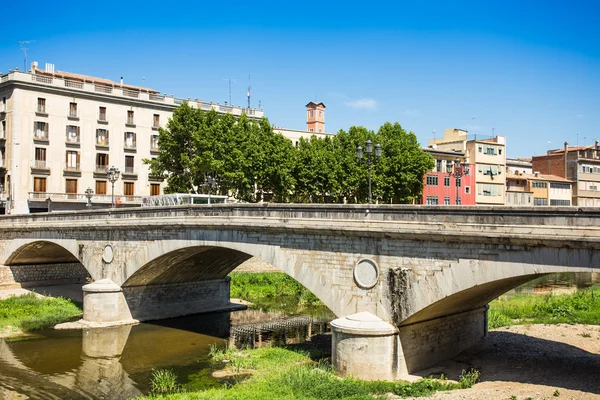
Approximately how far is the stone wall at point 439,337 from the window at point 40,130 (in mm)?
42785

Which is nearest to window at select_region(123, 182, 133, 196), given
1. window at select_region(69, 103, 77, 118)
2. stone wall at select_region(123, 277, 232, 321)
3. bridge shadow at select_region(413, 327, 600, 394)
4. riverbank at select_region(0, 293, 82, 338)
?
window at select_region(69, 103, 77, 118)

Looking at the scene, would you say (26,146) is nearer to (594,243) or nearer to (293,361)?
(293,361)

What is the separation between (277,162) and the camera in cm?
5034

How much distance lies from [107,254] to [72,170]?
23.1 m

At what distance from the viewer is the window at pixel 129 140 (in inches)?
2281

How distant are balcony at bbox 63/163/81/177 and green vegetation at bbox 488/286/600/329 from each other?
127 ft

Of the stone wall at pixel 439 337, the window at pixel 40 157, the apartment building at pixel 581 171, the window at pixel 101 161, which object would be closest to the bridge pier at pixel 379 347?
the stone wall at pixel 439 337

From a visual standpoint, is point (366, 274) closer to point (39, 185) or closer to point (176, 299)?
point (176, 299)

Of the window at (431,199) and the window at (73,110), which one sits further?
the window at (431,199)

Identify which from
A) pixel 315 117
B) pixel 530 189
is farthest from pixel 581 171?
pixel 315 117

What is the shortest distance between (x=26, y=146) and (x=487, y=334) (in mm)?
42946

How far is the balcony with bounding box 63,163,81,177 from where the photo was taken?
54.3 metres

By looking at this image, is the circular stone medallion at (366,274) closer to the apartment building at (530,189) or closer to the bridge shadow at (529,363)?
the bridge shadow at (529,363)

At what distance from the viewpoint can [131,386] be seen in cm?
2267
